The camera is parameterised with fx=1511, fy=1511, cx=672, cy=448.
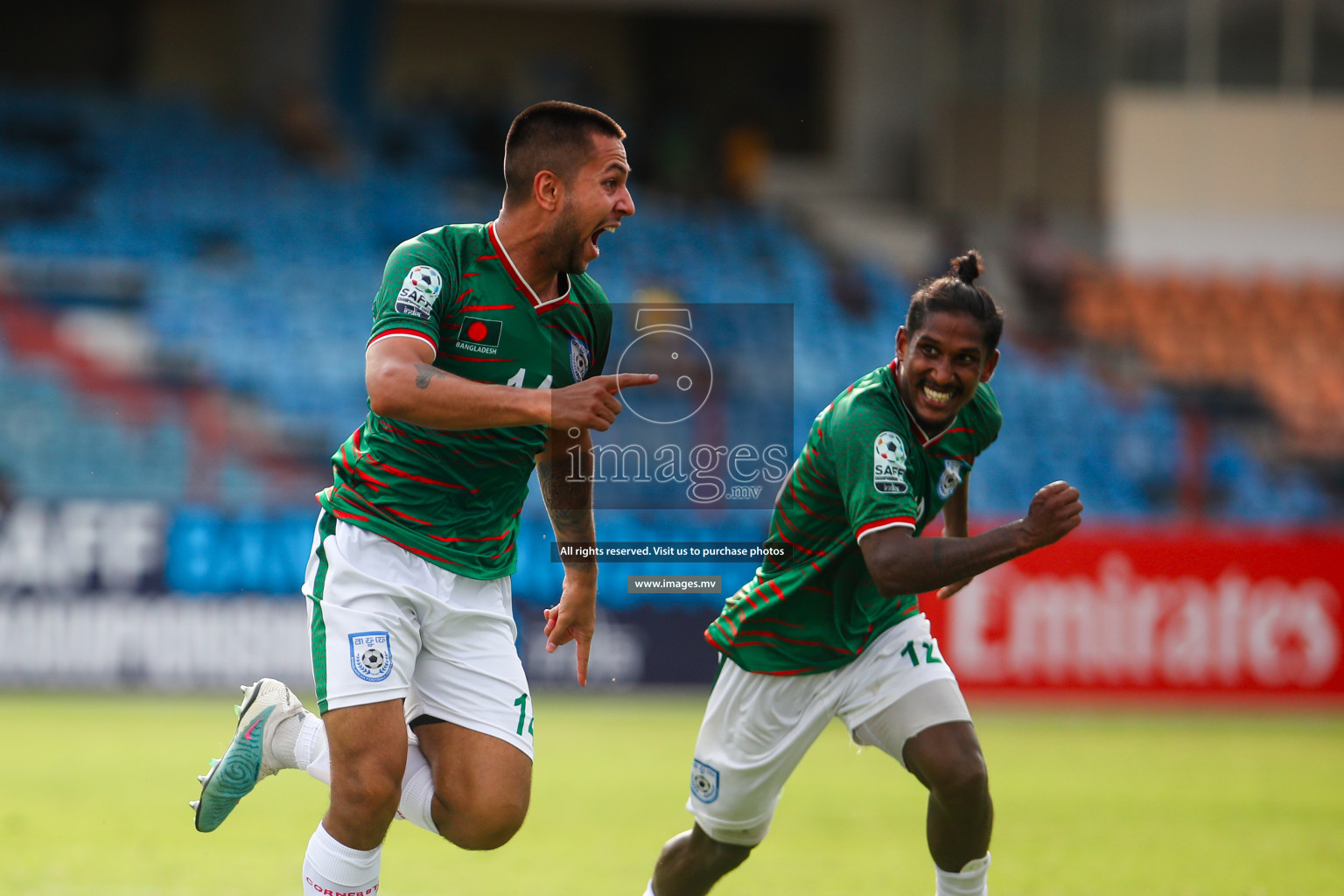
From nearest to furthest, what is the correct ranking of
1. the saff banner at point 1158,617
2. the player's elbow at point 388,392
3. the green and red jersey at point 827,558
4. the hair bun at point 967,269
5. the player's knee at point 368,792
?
the player's elbow at point 388,392
the player's knee at point 368,792
the hair bun at point 967,269
the green and red jersey at point 827,558
the saff banner at point 1158,617

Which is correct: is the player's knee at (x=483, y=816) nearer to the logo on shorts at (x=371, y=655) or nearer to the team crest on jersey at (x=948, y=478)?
the logo on shorts at (x=371, y=655)

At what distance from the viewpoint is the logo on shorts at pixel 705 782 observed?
493 cm

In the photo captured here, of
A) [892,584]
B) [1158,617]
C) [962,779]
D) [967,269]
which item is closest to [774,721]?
[962,779]

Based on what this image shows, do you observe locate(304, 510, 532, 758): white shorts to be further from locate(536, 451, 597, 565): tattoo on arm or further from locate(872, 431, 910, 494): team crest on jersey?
locate(872, 431, 910, 494): team crest on jersey

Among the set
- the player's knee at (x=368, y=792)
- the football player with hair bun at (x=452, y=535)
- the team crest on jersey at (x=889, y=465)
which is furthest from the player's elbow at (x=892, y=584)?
the player's knee at (x=368, y=792)

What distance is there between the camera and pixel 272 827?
7496 millimetres

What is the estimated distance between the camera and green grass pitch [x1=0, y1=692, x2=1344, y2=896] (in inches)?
251

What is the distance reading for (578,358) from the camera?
15.3 feet

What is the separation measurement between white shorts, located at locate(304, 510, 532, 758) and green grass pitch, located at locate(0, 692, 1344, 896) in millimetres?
1828

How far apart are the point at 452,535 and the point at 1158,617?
9632mm

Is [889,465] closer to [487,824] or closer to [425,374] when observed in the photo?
[425,374]

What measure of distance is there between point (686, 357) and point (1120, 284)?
10479mm

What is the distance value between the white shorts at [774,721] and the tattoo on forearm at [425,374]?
160cm

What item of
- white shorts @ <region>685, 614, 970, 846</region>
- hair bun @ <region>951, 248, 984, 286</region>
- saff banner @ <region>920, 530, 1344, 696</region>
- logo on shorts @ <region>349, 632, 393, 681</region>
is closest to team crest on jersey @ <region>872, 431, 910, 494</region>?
hair bun @ <region>951, 248, 984, 286</region>
